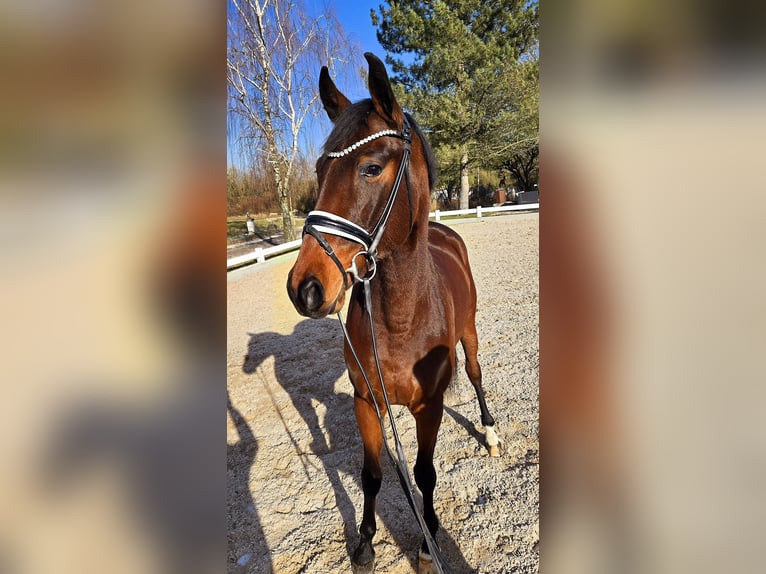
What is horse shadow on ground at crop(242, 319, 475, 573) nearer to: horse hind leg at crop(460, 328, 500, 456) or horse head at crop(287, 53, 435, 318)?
horse hind leg at crop(460, 328, 500, 456)

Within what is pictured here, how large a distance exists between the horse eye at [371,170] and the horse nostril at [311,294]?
45 centimetres

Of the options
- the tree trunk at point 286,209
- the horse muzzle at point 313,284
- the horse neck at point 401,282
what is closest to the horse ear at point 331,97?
the horse neck at point 401,282

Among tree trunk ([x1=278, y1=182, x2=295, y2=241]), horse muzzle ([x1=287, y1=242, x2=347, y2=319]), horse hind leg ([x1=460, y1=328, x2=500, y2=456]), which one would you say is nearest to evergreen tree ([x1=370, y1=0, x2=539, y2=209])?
tree trunk ([x1=278, y1=182, x2=295, y2=241])

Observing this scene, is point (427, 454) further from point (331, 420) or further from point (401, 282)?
point (331, 420)

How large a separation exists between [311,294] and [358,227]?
31 centimetres

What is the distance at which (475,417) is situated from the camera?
11.0 ft
